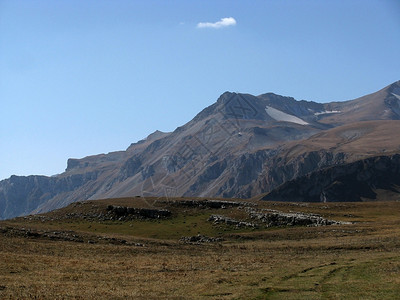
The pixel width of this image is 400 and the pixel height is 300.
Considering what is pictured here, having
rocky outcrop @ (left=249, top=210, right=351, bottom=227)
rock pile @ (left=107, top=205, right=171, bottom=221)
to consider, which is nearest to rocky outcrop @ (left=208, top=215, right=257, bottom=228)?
rocky outcrop @ (left=249, top=210, right=351, bottom=227)

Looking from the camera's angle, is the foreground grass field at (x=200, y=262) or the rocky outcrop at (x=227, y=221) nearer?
the foreground grass field at (x=200, y=262)

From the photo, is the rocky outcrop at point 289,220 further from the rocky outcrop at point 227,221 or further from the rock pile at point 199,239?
the rock pile at point 199,239

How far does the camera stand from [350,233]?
64.8 m

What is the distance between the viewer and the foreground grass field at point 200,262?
27.8 meters

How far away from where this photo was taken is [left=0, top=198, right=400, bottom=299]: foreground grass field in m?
27.8

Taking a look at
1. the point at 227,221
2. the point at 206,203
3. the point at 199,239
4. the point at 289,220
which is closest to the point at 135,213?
the point at 206,203

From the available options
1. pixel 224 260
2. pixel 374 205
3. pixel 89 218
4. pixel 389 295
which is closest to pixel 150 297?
pixel 389 295

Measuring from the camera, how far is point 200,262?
42344 mm

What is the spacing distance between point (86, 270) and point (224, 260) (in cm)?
1311

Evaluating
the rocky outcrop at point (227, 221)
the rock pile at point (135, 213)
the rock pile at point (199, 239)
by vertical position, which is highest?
the rock pile at point (135, 213)

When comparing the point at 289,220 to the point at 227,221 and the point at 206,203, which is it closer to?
the point at 227,221

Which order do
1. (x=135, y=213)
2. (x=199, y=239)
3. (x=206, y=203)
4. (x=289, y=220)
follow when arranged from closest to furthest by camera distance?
(x=199, y=239)
(x=289, y=220)
(x=135, y=213)
(x=206, y=203)

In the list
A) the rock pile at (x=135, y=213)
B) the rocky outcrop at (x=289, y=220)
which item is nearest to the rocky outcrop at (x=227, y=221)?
the rocky outcrop at (x=289, y=220)

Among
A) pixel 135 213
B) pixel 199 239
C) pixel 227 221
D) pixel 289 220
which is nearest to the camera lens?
pixel 199 239
